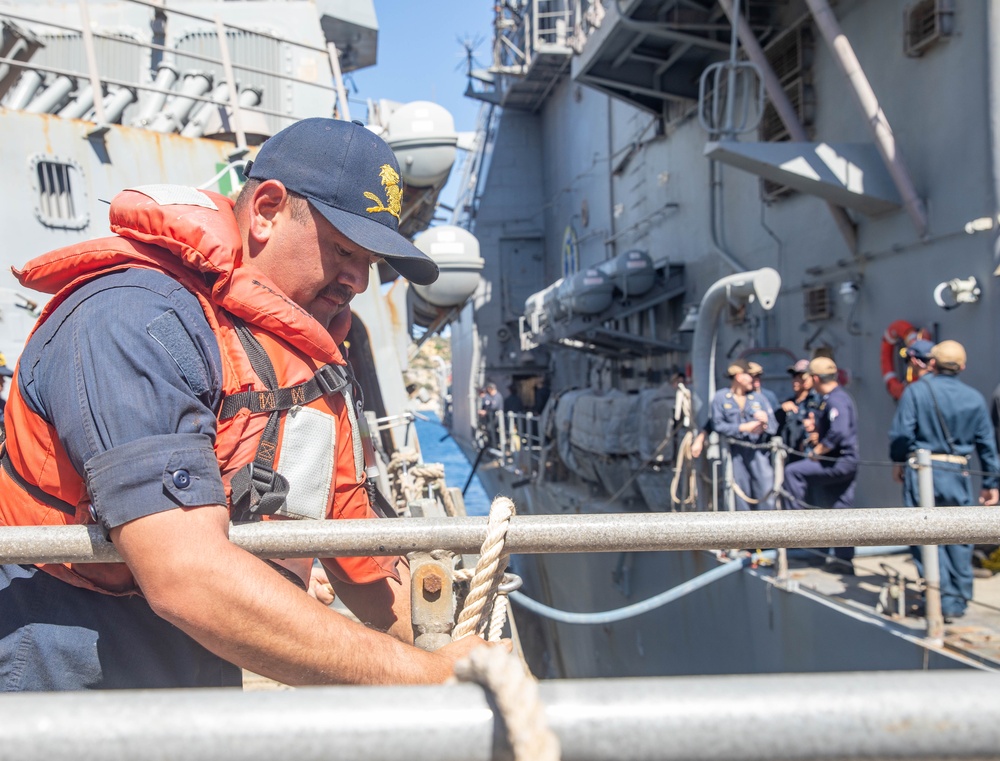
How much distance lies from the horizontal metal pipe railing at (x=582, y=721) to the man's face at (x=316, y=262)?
3.11 feet

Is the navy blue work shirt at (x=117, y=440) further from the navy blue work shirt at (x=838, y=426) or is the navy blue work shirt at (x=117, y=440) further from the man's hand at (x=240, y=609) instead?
the navy blue work shirt at (x=838, y=426)

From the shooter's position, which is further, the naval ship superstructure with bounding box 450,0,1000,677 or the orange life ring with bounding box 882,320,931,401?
the orange life ring with bounding box 882,320,931,401

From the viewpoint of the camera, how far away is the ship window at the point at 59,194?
5.83 meters

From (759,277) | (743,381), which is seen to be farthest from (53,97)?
(743,381)

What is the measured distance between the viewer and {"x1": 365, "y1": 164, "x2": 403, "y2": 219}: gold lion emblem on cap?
1.50 metres

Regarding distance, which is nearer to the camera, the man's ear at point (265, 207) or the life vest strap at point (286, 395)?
the life vest strap at point (286, 395)

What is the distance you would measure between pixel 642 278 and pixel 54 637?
13.8 meters

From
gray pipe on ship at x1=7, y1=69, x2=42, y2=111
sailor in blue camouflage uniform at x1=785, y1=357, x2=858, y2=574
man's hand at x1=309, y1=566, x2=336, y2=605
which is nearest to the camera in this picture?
man's hand at x1=309, y1=566, x2=336, y2=605

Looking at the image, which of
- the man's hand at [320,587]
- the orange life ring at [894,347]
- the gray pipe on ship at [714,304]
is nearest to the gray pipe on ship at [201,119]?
the gray pipe on ship at [714,304]

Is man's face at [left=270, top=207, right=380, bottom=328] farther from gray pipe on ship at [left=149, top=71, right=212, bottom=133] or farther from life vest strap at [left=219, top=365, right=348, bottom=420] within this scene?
gray pipe on ship at [left=149, top=71, right=212, bottom=133]

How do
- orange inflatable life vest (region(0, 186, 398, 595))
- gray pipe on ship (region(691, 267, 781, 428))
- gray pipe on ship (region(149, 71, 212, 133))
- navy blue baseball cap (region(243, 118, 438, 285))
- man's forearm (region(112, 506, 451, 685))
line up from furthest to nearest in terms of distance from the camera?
gray pipe on ship (region(149, 71, 212, 133))
gray pipe on ship (region(691, 267, 781, 428))
navy blue baseball cap (region(243, 118, 438, 285))
orange inflatable life vest (region(0, 186, 398, 595))
man's forearm (region(112, 506, 451, 685))

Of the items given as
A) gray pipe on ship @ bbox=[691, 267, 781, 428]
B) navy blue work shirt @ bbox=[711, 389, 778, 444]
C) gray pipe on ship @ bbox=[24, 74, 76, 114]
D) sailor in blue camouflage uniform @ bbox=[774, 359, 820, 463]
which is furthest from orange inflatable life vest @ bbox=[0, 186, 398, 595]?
gray pipe on ship @ bbox=[24, 74, 76, 114]

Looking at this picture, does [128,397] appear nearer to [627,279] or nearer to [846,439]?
[846,439]

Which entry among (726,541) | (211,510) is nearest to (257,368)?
(211,510)
